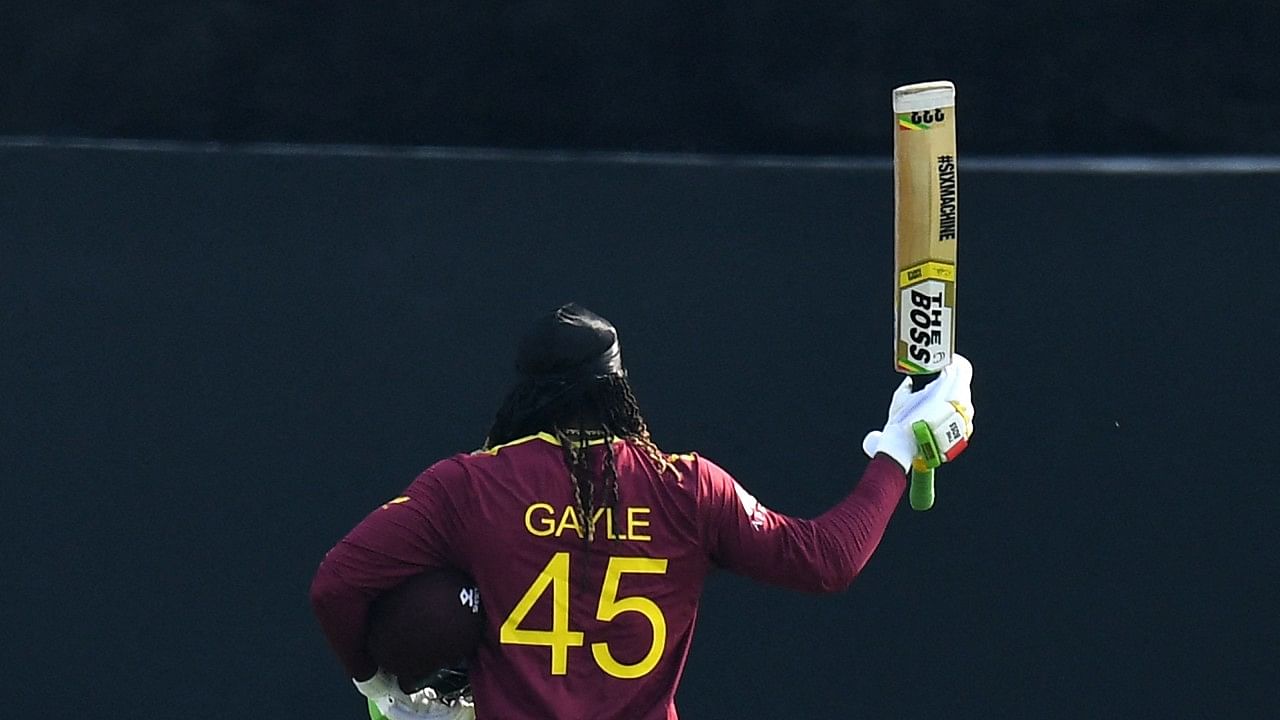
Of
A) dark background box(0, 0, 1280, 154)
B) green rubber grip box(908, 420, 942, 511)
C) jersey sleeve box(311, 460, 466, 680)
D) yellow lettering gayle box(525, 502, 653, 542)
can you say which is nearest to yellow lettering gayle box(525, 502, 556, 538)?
yellow lettering gayle box(525, 502, 653, 542)

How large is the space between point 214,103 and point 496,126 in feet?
2.37

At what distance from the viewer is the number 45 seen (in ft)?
10.3

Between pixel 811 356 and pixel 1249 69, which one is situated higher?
pixel 1249 69

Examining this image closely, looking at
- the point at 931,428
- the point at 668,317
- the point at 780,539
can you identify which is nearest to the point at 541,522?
the point at 780,539

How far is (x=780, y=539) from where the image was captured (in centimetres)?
319

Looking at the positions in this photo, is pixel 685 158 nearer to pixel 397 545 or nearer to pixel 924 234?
pixel 924 234

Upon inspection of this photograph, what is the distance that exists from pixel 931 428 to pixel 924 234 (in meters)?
0.35

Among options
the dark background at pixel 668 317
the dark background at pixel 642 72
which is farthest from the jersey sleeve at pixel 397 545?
the dark background at pixel 642 72

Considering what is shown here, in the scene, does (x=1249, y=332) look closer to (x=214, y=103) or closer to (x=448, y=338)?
(x=448, y=338)

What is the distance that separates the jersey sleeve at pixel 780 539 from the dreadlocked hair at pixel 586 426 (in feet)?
0.31

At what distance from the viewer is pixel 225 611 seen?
5098mm

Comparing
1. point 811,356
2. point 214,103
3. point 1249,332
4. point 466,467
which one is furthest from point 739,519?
point 214,103

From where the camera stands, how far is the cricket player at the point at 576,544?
313 cm

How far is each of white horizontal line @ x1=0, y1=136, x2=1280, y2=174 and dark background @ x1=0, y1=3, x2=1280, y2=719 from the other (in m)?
0.02
